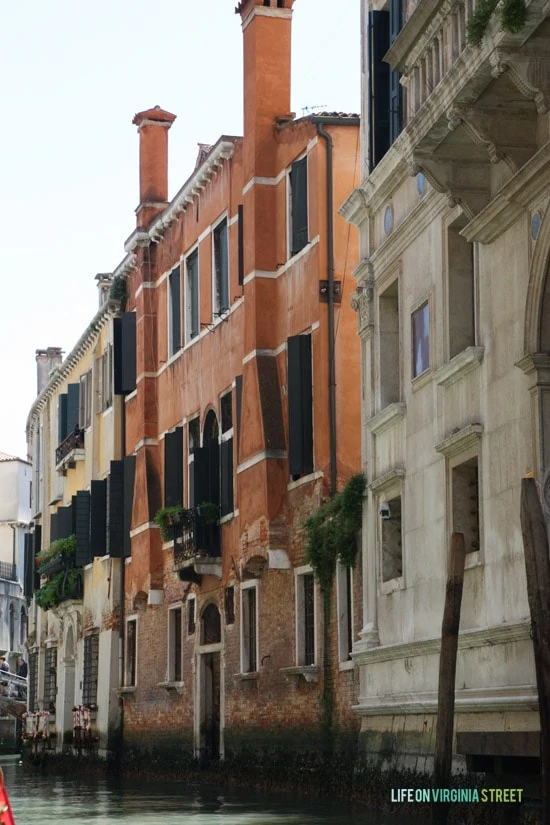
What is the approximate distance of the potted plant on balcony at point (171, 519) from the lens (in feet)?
81.9

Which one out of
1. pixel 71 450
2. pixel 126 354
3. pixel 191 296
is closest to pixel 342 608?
pixel 191 296

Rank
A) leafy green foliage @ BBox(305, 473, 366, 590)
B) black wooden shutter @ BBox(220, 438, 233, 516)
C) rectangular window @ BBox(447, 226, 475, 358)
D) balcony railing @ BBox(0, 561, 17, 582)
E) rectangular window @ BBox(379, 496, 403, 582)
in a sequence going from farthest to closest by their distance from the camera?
balcony railing @ BBox(0, 561, 17, 582), black wooden shutter @ BBox(220, 438, 233, 516), leafy green foliage @ BBox(305, 473, 366, 590), rectangular window @ BBox(379, 496, 403, 582), rectangular window @ BBox(447, 226, 475, 358)

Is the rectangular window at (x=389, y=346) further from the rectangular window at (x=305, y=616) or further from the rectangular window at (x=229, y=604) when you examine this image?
the rectangular window at (x=229, y=604)

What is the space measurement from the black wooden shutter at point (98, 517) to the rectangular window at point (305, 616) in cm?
1027

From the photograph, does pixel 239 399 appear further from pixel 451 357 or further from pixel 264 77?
pixel 451 357

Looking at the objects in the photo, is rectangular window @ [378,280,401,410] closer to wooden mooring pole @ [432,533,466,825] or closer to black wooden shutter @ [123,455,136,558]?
wooden mooring pole @ [432,533,466,825]

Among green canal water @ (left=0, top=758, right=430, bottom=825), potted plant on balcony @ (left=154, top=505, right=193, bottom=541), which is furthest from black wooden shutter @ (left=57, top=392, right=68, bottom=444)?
green canal water @ (left=0, top=758, right=430, bottom=825)

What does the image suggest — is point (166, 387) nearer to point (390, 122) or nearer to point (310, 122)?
point (310, 122)

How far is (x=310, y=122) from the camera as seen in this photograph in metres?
20.9

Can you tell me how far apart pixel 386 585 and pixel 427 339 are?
258 cm

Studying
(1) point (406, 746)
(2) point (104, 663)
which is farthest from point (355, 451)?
(2) point (104, 663)

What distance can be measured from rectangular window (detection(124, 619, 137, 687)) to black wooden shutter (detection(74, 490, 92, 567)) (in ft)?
11.3

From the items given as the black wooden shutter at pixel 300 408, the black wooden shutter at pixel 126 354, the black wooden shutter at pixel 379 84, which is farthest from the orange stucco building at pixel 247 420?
the black wooden shutter at pixel 379 84

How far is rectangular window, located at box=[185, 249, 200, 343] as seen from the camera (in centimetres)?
2608
